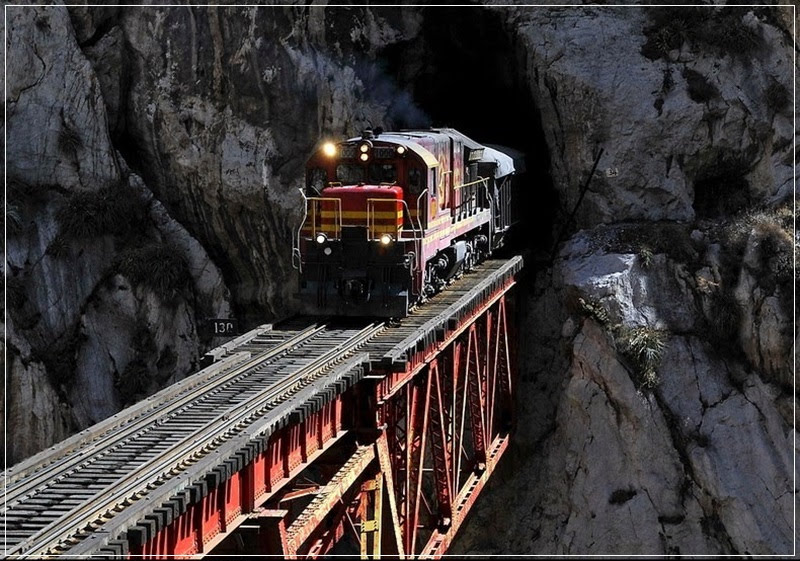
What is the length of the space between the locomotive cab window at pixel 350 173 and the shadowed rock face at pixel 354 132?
27.4ft

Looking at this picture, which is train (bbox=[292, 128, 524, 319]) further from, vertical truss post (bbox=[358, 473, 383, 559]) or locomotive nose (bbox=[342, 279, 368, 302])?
vertical truss post (bbox=[358, 473, 383, 559])

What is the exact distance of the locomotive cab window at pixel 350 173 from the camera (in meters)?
25.4

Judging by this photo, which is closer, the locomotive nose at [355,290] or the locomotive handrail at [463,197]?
the locomotive nose at [355,290]

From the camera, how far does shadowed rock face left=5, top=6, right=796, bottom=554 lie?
31.1 m

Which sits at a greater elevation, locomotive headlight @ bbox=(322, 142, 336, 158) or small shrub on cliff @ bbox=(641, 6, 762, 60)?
small shrub on cliff @ bbox=(641, 6, 762, 60)

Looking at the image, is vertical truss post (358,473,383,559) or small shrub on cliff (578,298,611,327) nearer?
vertical truss post (358,473,383,559)

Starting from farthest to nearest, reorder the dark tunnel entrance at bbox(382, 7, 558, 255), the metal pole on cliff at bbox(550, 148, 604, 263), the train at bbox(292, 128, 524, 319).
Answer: the dark tunnel entrance at bbox(382, 7, 558, 255)
the metal pole on cliff at bbox(550, 148, 604, 263)
the train at bbox(292, 128, 524, 319)

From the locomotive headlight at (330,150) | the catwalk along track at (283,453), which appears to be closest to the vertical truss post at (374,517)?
the catwalk along track at (283,453)

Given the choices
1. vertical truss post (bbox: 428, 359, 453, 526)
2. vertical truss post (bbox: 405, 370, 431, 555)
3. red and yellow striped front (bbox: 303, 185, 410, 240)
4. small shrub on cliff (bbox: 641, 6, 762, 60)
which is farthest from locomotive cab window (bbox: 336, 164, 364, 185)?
small shrub on cliff (bbox: 641, 6, 762, 60)

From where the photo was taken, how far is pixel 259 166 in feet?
114

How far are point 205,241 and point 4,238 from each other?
593cm

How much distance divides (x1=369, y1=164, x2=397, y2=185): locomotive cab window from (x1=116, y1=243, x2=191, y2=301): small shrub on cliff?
1108cm

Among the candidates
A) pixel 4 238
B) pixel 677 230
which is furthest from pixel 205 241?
pixel 677 230

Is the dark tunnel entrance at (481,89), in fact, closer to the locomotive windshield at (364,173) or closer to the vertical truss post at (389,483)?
the locomotive windshield at (364,173)
